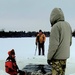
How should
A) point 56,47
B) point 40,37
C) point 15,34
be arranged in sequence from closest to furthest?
point 56,47 < point 40,37 < point 15,34

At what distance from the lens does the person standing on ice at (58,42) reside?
5785mm

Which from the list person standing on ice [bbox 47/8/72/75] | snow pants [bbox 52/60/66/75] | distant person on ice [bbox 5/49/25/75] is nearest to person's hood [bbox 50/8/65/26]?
person standing on ice [bbox 47/8/72/75]

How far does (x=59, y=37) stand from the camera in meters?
5.84

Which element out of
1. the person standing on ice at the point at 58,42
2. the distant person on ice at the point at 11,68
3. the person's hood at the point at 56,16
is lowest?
the distant person on ice at the point at 11,68

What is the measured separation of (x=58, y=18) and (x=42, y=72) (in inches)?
153

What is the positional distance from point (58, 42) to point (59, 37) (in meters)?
0.09

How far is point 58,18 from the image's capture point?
6.02m

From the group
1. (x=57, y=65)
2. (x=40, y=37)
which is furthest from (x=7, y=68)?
(x=40, y=37)

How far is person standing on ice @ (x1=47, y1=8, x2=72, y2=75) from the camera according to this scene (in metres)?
5.79

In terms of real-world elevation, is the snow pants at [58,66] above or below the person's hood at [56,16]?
below

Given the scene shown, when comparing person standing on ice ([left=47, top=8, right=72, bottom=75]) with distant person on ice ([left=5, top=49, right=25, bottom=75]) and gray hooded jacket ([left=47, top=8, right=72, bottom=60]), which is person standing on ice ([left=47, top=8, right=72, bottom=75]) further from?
distant person on ice ([left=5, top=49, right=25, bottom=75])

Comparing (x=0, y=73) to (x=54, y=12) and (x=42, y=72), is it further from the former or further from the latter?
(x=54, y=12)

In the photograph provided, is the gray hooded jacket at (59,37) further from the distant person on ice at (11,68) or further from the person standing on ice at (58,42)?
the distant person on ice at (11,68)

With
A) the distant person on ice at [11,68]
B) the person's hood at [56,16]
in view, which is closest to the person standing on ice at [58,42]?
the person's hood at [56,16]
